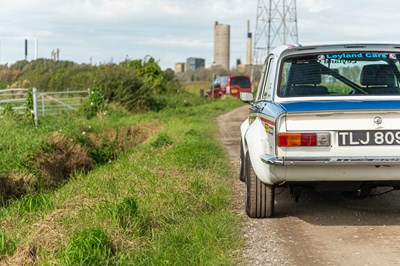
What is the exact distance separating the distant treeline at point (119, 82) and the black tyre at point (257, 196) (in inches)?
664

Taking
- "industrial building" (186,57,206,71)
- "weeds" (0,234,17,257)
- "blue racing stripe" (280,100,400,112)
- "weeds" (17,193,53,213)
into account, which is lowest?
"weeds" (17,193,53,213)

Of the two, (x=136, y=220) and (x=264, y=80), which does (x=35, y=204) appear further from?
(x=264, y=80)

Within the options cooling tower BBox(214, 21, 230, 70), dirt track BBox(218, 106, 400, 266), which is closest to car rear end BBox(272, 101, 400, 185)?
dirt track BBox(218, 106, 400, 266)

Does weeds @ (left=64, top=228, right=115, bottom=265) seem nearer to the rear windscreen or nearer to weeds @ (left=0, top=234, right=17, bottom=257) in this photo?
weeds @ (left=0, top=234, right=17, bottom=257)

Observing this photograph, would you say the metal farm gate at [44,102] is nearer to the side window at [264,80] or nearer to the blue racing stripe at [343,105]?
the side window at [264,80]

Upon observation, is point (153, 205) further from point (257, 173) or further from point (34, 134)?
point (34, 134)

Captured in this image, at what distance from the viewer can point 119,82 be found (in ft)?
81.3

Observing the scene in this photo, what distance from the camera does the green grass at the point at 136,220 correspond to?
5078 millimetres

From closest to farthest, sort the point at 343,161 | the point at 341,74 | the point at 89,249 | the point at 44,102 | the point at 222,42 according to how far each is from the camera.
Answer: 1. the point at 89,249
2. the point at 343,161
3. the point at 341,74
4. the point at 44,102
5. the point at 222,42

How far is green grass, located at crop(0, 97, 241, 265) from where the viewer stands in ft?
16.7

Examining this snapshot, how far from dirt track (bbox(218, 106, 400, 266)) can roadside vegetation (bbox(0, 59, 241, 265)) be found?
0.26m

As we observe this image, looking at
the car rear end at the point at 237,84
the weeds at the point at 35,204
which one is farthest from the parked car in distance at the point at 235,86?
the weeds at the point at 35,204

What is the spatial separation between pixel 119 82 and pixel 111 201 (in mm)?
18271

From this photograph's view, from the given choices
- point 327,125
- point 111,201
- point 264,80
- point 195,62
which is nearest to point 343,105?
point 327,125
